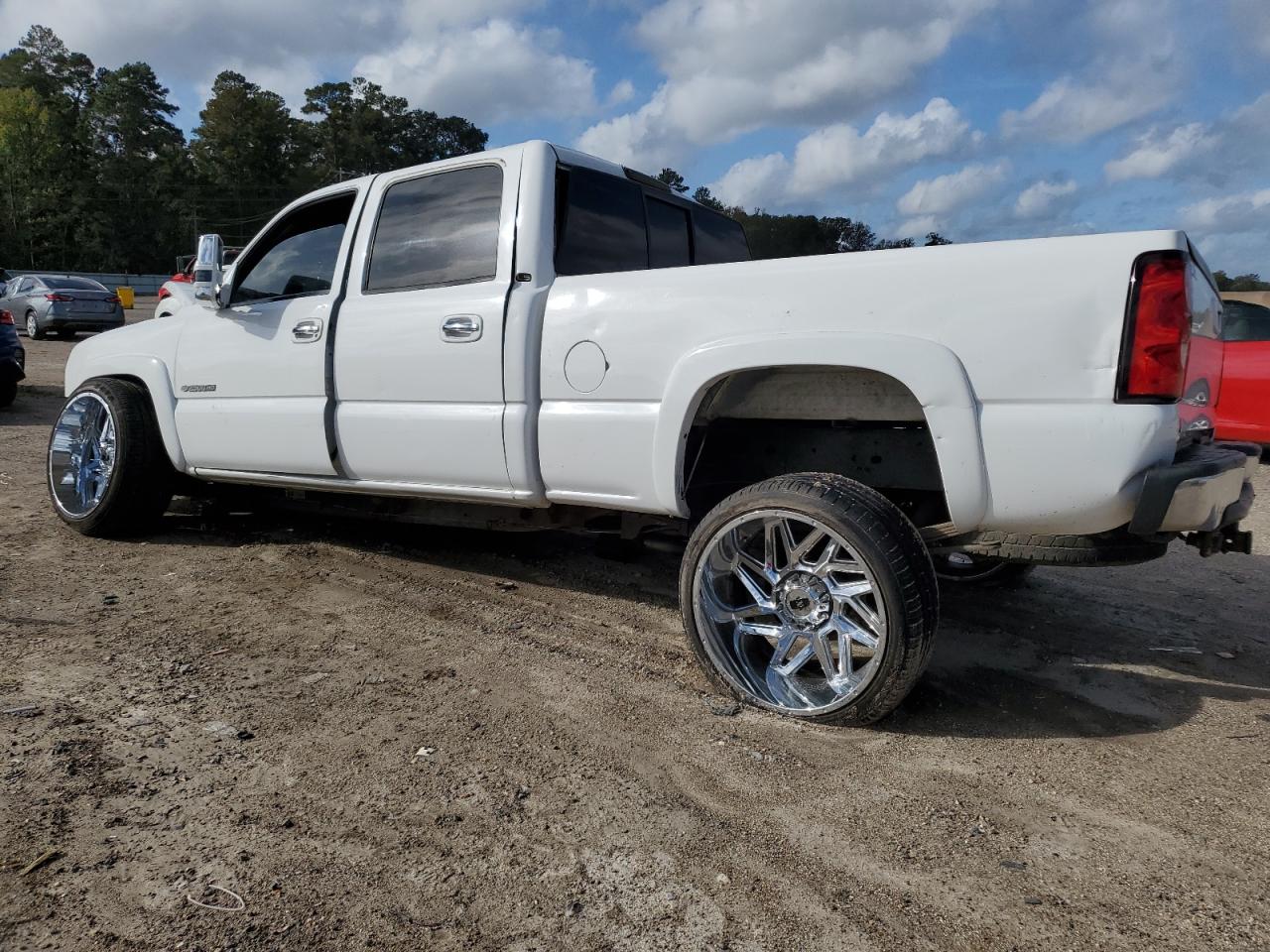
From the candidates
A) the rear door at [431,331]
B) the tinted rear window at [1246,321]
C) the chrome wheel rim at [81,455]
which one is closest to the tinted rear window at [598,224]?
the rear door at [431,331]

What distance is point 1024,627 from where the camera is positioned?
12.8 ft

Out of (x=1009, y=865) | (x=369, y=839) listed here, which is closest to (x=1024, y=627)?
(x=1009, y=865)

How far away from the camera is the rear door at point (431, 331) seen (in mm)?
3525

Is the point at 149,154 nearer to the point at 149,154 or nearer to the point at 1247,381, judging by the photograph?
the point at 149,154

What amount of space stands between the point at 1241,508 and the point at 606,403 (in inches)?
85.6

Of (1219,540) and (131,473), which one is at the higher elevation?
(1219,540)

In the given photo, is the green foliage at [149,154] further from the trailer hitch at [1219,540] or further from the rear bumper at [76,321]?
the trailer hitch at [1219,540]

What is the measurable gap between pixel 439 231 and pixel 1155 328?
2813 mm

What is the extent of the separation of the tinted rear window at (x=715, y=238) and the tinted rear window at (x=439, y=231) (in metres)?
1.35

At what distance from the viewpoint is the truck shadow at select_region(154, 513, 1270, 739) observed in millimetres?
3012

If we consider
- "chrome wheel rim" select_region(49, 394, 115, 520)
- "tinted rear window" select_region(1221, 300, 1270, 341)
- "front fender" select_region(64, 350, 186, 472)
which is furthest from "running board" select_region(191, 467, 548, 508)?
"tinted rear window" select_region(1221, 300, 1270, 341)

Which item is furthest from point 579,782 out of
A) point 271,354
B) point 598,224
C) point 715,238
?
point 715,238

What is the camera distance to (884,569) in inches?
103

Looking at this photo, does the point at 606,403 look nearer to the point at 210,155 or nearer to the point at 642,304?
the point at 642,304
